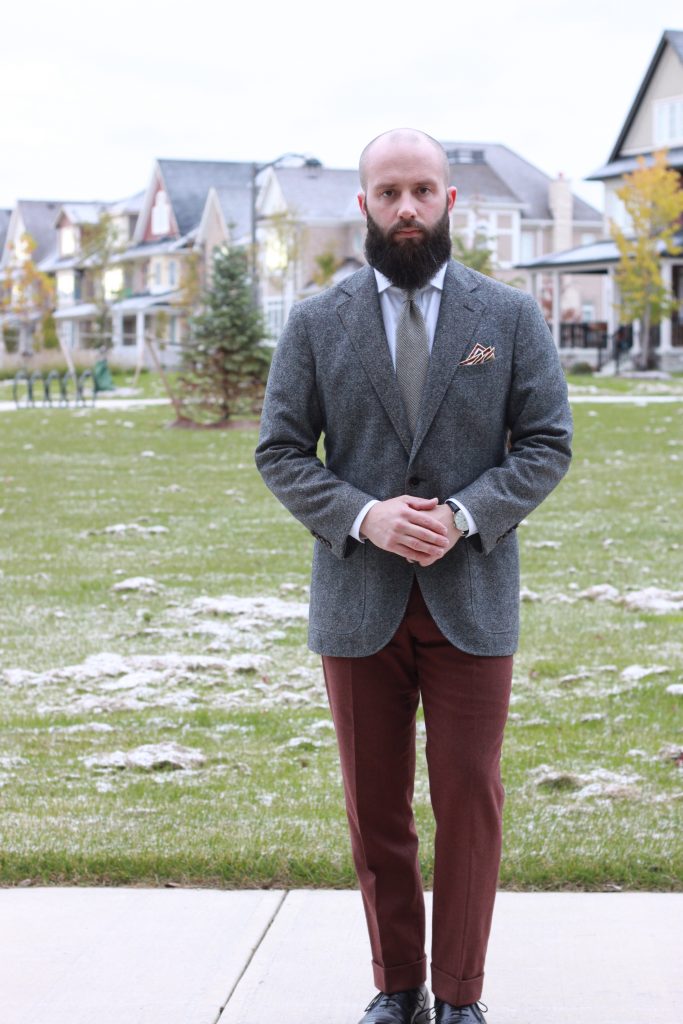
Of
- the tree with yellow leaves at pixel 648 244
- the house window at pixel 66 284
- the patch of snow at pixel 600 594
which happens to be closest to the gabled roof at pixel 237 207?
the house window at pixel 66 284

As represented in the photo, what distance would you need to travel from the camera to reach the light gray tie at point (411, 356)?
10.9ft

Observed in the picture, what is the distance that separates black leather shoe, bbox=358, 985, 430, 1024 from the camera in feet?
11.2

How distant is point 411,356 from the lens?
333cm

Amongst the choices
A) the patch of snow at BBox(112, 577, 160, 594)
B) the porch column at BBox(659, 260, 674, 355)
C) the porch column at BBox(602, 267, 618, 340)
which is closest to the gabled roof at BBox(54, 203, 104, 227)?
the porch column at BBox(602, 267, 618, 340)

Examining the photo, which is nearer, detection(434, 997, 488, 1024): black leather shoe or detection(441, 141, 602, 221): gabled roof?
detection(434, 997, 488, 1024): black leather shoe

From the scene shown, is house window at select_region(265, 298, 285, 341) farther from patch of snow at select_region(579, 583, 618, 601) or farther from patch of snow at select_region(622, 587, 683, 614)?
patch of snow at select_region(622, 587, 683, 614)

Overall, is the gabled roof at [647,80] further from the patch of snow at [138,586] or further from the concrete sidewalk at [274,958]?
the concrete sidewalk at [274,958]

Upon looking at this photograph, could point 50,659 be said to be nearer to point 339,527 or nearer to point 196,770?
point 196,770

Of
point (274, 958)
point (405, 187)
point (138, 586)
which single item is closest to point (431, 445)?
point (405, 187)

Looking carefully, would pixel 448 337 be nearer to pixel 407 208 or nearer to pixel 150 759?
pixel 407 208

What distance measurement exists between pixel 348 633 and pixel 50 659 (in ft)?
15.5

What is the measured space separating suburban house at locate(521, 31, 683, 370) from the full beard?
41.8 metres

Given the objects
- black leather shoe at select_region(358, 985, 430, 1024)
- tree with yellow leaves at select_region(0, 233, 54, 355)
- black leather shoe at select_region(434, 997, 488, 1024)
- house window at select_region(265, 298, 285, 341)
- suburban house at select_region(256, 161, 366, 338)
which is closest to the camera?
black leather shoe at select_region(434, 997, 488, 1024)

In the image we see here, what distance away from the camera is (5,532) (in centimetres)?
1266
